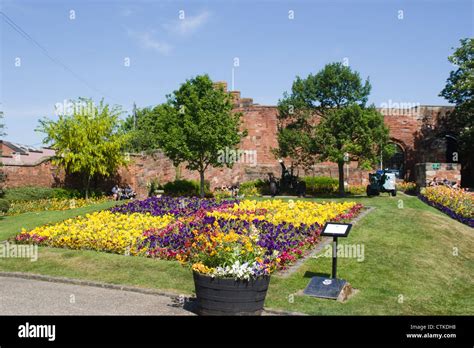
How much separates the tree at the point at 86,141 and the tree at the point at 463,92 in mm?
21231

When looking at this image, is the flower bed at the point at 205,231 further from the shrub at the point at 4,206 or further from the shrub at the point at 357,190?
the shrub at the point at 357,190

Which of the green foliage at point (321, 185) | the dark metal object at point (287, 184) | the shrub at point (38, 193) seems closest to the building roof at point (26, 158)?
the shrub at point (38, 193)

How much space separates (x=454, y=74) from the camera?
106ft

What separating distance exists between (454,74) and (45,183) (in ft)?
87.7

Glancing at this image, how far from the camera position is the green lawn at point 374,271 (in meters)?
8.80

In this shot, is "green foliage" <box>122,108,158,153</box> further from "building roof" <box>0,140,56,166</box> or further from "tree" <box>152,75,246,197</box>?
"tree" <box>152,75,246,197</box>

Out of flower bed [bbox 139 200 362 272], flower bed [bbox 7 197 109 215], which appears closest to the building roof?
flower bed [bbox 7 197 109 215]

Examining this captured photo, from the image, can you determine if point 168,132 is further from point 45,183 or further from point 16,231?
point 16,231

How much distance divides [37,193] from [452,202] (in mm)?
20313

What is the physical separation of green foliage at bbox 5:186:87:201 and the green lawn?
9446mm

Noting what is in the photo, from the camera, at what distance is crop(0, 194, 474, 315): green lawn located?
28.9ft

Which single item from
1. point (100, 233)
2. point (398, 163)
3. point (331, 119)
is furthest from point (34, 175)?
point (398, 163)

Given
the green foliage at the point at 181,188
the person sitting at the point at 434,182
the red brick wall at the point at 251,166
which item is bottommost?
the green foliage at the point at 181,188

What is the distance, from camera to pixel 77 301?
896 centimetres
